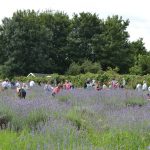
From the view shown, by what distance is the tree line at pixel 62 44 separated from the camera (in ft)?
229

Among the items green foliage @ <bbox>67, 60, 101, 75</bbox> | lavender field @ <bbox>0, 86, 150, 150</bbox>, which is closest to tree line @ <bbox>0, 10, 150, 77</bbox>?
green foliage @ <bbox>67, 60, 101, 75</bbox>

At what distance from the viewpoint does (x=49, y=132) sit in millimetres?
8930

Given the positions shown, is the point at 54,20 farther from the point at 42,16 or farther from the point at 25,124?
the point at 25,124

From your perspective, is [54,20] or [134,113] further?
[54,20]

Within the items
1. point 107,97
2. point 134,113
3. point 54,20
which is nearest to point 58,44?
point 54,20

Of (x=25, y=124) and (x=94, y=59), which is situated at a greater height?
(x=94, y=59)

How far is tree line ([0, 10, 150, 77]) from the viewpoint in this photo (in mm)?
69938

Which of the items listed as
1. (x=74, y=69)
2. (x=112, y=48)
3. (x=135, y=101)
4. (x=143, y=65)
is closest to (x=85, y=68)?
(x=74, y=69)

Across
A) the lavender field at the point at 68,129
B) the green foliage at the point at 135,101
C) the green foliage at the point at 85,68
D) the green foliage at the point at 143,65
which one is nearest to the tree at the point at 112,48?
the green foliage at the point at 85,68

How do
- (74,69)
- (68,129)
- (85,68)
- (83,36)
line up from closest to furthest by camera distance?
(68,129), (85,68), (74,69), (83,36)

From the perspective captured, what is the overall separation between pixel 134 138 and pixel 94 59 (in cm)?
6504

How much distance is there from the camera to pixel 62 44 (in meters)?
75.7

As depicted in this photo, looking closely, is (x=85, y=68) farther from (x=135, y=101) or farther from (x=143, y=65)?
(x=135, y=101)

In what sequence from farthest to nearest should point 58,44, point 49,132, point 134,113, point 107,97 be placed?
point 58,44
point 107,97
point 134,113
point 49,132
